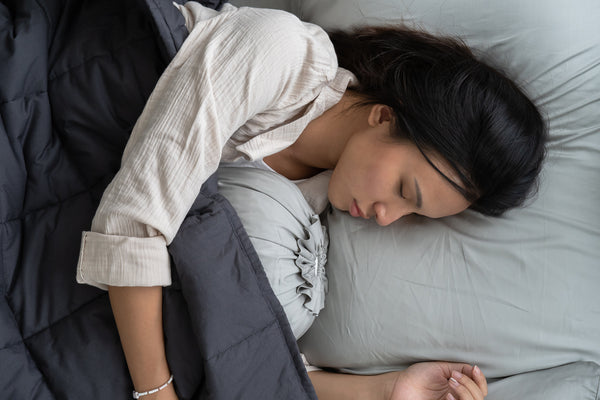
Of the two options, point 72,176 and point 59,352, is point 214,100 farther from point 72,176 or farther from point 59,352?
point 59,352

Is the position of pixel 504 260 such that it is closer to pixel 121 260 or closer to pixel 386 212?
pixel 386 212

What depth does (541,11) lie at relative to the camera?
1116 mm

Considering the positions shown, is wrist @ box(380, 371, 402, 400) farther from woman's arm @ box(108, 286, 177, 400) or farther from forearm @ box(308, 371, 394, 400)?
woman's arm @ box(108, 286, 177, 400)

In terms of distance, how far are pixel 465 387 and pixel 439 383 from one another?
0.20ft

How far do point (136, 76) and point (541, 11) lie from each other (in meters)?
0.82

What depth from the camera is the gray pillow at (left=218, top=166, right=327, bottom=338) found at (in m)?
0.99

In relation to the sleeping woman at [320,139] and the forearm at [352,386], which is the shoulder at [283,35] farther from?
the forearm at [352,386]

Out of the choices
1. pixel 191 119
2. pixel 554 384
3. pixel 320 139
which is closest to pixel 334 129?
pixel 320 139

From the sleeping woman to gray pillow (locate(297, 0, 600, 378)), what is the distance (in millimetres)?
55

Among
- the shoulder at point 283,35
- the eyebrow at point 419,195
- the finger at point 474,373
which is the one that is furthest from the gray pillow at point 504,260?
the shoulder at point 283,35

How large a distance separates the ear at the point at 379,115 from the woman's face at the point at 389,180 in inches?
0.5

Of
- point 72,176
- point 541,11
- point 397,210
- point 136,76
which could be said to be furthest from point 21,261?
point 541,11

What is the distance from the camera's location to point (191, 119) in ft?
2.79

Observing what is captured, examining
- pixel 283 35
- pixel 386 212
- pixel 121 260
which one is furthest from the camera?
pixel 386 212
